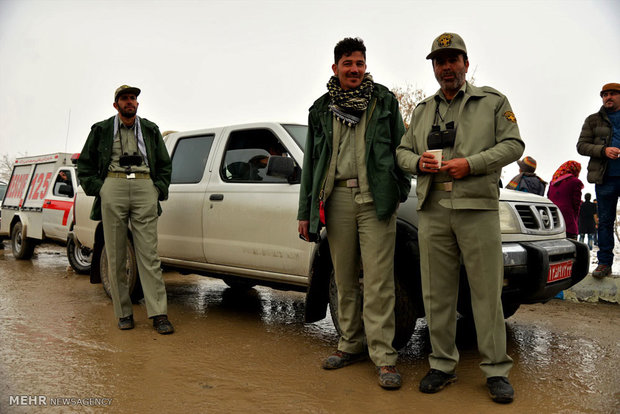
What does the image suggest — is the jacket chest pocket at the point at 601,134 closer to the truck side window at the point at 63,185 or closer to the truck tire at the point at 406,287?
the truck tire at the point at 406,287

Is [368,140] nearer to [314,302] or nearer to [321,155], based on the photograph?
[321,155]

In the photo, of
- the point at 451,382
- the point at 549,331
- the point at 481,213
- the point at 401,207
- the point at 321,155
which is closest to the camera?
the point at 481,213

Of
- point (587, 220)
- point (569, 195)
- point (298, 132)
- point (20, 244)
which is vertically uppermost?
point (298, 132)

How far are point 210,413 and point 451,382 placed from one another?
1561 mm

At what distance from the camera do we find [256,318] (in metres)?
5.42

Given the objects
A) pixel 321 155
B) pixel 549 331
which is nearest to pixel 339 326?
pixel 321 155

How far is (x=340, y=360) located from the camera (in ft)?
12.1

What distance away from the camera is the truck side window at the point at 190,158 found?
213 inches

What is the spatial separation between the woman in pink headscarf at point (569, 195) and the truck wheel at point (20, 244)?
9578 mm

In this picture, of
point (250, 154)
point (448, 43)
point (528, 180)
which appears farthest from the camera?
point (528, 180)

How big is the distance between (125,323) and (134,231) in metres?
0.86

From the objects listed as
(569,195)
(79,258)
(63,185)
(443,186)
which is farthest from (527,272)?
(63,185)

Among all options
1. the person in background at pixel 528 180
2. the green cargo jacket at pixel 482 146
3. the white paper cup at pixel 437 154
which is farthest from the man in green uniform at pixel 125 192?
the person in background at pixel 528 180

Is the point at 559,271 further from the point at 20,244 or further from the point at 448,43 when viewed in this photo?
the point at 20,244
